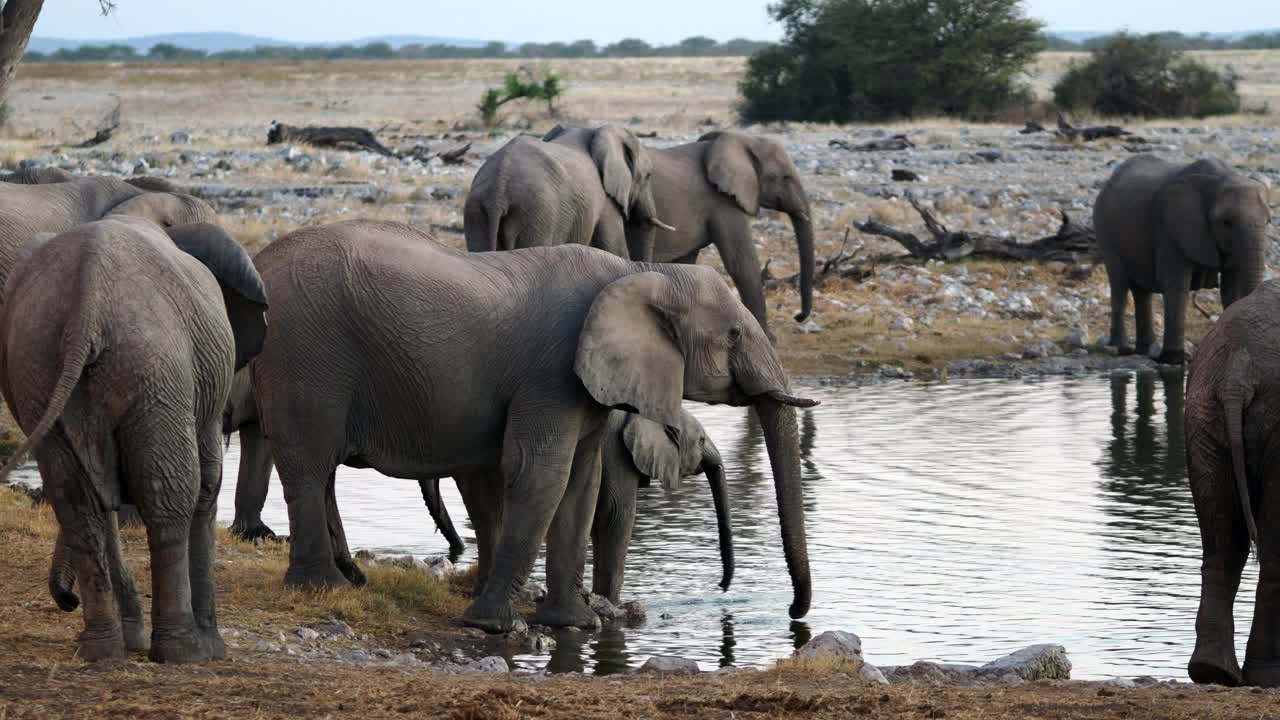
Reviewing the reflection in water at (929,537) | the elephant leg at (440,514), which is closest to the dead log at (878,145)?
the reflection in water at (929,537)

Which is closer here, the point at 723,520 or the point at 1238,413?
the point at 1238,413

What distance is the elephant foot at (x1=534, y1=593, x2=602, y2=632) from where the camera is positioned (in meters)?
8.01

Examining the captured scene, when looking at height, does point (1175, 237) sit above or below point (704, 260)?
Answer: above

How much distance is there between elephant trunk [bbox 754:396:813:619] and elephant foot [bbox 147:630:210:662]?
2.56m

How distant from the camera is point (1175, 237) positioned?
16.8 m

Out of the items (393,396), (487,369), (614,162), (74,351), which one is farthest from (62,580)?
(614,162)

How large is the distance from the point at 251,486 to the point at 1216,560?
15.3 ft

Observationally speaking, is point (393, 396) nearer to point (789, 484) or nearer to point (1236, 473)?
point (789, 484)

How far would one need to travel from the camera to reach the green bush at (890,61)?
42.7 m

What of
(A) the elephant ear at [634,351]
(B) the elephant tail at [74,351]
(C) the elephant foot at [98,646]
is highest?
(B) the elephant tail at [74,351]

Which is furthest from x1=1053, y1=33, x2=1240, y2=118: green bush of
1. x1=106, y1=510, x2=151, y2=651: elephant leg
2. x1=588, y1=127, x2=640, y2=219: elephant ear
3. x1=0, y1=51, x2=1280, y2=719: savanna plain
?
x1=106, y1=510, x2=151, y2=651: elephant leg

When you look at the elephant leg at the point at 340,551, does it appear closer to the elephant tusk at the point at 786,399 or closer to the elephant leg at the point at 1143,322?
the elephant tusk at the point at 786,399

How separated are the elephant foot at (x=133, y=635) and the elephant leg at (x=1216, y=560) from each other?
11.7 feet

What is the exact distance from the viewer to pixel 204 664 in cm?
616
